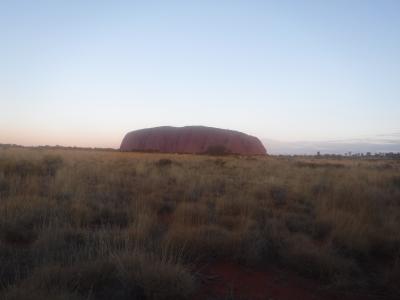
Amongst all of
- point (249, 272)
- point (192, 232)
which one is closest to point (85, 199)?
point (192, 232)

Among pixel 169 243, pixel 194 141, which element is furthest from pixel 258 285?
pixel 194 141

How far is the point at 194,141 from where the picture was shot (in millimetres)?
64875

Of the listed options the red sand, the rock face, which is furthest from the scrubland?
the rock face

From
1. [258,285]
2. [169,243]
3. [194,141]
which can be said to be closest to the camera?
[258,285]

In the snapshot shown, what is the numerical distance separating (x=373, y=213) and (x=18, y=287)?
661cm

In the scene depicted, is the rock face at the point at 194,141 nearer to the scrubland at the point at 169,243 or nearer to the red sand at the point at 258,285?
the scrubland at the point at 169,243

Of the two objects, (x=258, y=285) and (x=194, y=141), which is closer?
(x=258, y=285)

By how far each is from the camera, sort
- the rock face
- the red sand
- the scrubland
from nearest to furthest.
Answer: the scrubland < the red sand < the rock face

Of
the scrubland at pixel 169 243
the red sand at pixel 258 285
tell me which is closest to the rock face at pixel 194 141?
the scrubland at pixel 169 243

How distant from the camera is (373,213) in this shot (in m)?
7.36

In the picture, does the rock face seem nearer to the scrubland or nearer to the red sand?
the scrubland

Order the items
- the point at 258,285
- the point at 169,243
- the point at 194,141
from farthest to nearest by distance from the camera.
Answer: the point at 194,141
the point at 169,243
the point at 258,285

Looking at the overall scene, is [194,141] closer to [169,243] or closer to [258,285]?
[169,243]

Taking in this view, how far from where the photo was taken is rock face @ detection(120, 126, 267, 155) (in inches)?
2510
